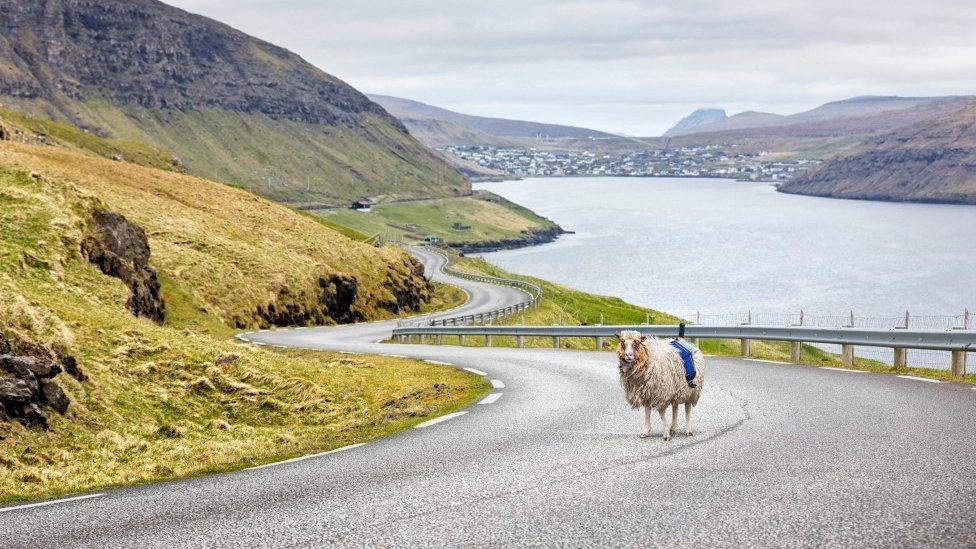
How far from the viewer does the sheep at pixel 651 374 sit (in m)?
12.4

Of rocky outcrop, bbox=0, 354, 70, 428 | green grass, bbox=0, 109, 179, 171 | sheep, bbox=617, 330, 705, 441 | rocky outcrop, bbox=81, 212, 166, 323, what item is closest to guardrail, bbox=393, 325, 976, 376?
sheep, bbox=617, 330, 705, 441

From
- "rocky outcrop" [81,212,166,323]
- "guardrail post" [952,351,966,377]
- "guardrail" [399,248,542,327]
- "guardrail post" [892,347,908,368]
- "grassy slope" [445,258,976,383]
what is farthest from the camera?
"guardrail" [399,248,542,327]

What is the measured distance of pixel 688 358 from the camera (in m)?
13.0

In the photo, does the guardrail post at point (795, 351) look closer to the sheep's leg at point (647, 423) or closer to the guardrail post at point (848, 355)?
the guardrail post at point (848, 355)

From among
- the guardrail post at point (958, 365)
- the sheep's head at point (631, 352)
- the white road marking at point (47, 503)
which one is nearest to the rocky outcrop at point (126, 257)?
the white road marking at point (47, 503)

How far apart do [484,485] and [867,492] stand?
3.55 m

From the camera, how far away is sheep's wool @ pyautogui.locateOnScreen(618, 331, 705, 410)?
12508 millimetres

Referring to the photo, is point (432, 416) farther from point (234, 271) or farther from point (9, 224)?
point (234, 271)

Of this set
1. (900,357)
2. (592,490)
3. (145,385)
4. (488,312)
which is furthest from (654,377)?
(488,312)

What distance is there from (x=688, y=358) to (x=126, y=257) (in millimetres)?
28848

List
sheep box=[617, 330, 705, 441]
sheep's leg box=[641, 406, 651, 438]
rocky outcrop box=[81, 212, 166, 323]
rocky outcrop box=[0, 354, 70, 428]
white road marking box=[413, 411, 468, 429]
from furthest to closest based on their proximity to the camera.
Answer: rocky outcrop box=[81, 212, 166, 323] < white road marking box=[413, 411, 468, 429] < rocky outcrop box=[0, 354, 70, 428] < sheep's leg box=[641, 406, 651, 438] < sheep box=[617, 330, 705, 441]

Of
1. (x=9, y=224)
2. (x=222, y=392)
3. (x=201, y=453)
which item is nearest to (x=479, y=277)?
(x=9, y=224)

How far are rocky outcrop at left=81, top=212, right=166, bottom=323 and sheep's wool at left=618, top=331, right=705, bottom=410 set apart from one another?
79.8 ft

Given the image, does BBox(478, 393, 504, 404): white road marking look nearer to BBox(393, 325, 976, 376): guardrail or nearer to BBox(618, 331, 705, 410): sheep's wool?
BBox(618, 331, 705, 410): sheep's wool
